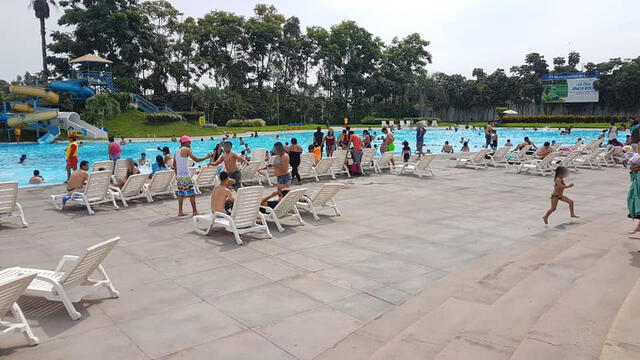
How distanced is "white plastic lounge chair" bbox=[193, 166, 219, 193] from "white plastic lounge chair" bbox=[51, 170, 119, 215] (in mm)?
2105

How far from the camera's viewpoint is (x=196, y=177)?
37.3 ft

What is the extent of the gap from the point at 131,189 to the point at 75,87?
114ft

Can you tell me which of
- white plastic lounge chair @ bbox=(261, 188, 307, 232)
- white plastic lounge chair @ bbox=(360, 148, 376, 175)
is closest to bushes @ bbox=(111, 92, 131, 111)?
white plastic lounge chair @ bbox=(360, 148, 376, 175)

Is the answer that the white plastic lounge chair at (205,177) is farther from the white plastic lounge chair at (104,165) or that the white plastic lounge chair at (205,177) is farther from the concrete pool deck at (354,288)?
the concrete pool deck at (354,288)

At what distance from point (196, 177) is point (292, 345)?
8.24 m

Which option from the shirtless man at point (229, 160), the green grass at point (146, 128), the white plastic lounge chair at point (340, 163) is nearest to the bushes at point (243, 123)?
the green grass at point (146, 128)

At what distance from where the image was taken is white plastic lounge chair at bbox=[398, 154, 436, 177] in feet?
45.9

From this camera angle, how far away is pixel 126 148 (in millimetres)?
30266

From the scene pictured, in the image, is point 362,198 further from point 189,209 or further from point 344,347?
point 344,347

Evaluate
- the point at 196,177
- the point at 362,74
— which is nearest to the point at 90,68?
the point at 362,74

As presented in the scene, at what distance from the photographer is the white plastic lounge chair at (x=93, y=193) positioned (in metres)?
9.14

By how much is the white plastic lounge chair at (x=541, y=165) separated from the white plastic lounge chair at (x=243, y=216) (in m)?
10.3

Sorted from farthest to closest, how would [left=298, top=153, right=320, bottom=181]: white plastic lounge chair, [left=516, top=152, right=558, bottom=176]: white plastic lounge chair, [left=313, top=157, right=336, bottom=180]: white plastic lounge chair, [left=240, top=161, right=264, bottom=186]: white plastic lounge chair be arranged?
[left=516, top=152, right=558, bottom=176]: white plastic lounge chair → [left=313, top=157, right=336, bottom=180]: white plastic lounge chair → [left=298, top=153, right=320, bottom=181]: white plastic lounge chair → [left=240, top=161, right=264, bottom=186]: white plastic lounge chair

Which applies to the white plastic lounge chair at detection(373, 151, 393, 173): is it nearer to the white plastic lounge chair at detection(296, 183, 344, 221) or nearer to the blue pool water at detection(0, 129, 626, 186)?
the white plastic lounge chair at detection(296, 183, 344, 221)
